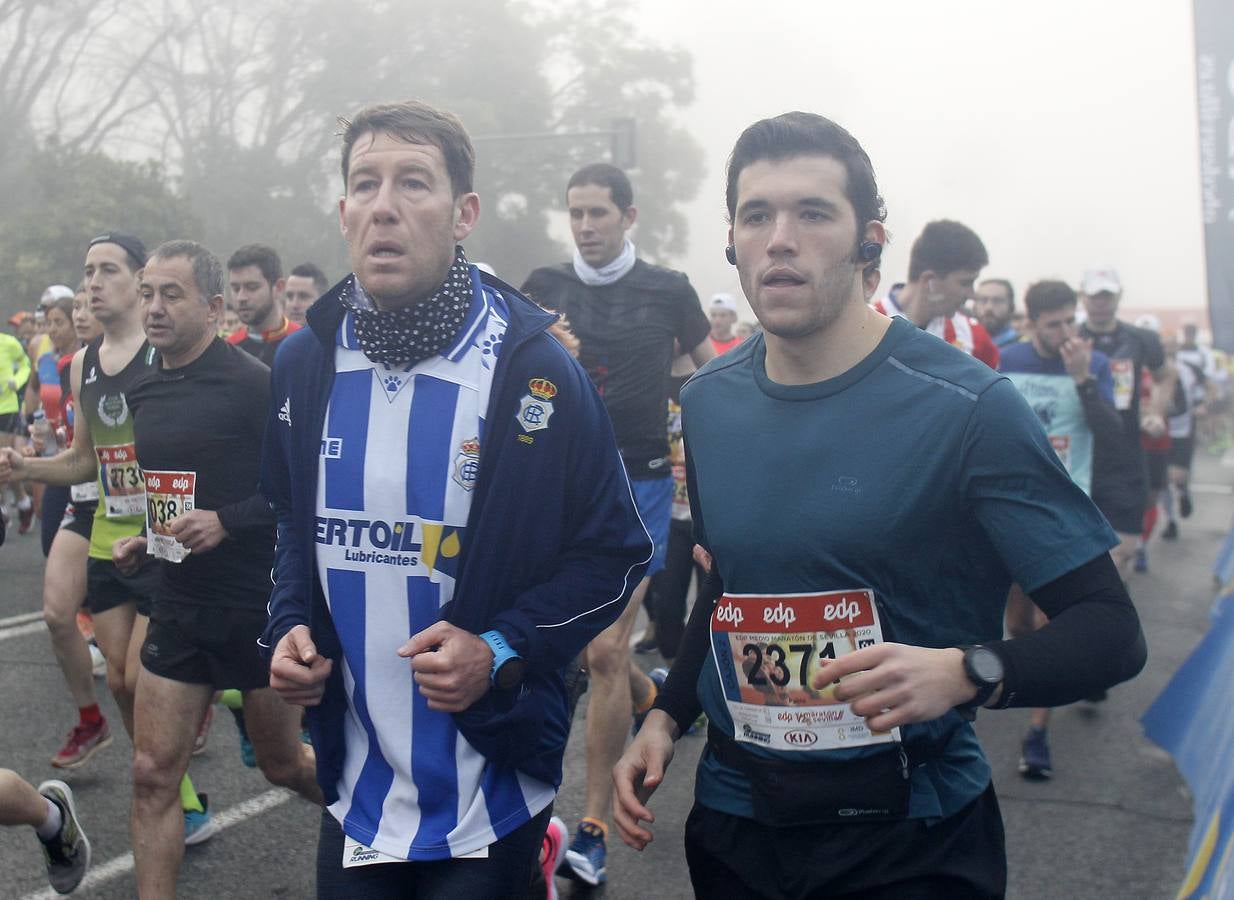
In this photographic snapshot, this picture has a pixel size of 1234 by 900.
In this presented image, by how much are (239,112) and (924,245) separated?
4430cm

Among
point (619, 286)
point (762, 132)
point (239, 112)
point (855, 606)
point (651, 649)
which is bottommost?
point (651, 649)

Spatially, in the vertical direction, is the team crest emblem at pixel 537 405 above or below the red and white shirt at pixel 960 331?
above

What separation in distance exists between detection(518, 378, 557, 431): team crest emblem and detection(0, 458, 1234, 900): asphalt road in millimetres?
2247

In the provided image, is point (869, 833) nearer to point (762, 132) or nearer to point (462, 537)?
point (462, 537)

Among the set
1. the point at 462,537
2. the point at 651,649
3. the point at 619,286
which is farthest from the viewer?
the point at 651,649

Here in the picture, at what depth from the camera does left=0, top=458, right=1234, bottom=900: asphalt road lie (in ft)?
13.9

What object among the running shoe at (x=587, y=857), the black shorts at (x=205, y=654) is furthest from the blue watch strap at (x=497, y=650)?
the running shoe at (x=587, y=857)

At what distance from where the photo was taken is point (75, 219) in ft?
86.7

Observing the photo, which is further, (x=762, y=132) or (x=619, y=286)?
(x=619, y=286)

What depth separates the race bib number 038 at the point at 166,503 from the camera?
389 centimetres

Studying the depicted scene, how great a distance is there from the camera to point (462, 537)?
7.96 feet

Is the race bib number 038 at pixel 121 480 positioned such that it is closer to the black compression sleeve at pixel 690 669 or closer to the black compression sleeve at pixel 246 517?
the black compression sleeve at pixel 246 517

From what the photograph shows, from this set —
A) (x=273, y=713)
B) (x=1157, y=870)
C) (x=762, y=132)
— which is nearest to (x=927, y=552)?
(x=762, y=132)

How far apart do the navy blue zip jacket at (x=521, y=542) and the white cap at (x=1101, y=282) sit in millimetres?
5664
